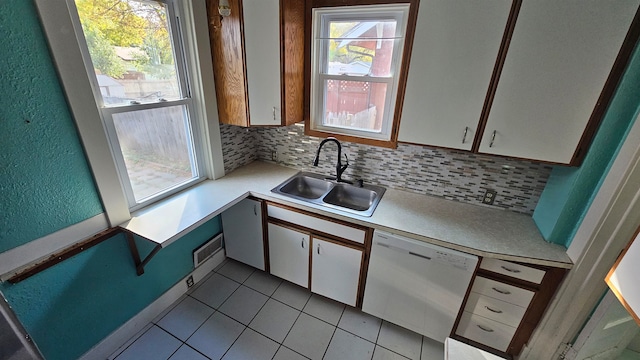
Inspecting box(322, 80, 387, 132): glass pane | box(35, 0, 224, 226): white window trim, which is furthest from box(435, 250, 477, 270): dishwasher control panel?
box(35, 0, 224, 226): white window trim

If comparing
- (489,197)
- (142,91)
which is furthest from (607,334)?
(142,91)

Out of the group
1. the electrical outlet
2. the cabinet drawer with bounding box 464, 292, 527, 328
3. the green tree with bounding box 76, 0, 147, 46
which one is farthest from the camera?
the electrical outlet

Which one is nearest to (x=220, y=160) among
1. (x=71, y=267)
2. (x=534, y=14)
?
(x=71, y=267)

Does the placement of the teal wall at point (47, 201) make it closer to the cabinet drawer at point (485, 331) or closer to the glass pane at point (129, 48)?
the glass pane at point (129, 48)

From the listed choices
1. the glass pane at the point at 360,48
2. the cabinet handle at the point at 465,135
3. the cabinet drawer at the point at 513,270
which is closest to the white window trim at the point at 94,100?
the glass pane at the point at 360,48

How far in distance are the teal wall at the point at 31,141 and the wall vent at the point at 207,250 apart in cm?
93

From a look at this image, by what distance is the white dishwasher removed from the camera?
152 cm

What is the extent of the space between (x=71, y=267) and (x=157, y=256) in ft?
1.62

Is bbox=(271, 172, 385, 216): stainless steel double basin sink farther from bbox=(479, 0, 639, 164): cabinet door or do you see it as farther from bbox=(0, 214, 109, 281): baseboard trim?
bbox=(0, 214, 109, 281): baseboard trim

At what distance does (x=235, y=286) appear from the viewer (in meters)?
2.18

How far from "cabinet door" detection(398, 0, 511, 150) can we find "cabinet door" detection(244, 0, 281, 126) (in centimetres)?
84

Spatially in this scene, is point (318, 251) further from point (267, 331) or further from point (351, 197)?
point (267, 331)

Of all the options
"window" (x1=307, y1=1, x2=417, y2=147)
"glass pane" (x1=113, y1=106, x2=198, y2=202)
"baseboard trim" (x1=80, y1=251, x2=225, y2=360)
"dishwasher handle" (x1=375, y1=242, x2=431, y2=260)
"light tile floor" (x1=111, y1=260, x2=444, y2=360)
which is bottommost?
"light tile floor" (x1=111, y1=260, x2=444, y2=360)

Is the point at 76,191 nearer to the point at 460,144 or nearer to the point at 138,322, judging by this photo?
the point at 138,322
